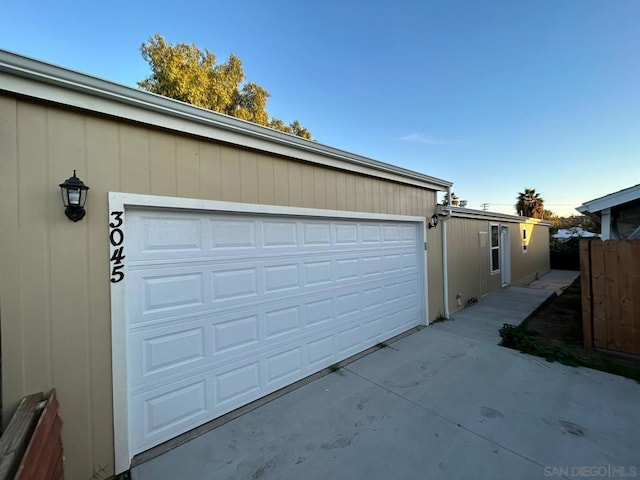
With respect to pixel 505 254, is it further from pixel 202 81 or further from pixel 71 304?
pixel 202 81

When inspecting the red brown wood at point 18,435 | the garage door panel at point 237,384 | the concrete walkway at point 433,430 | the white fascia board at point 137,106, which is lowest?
the concrete walkway at point 433,430

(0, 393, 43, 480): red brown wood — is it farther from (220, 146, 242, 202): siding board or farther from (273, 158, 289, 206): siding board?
(273, 158, 289, 206): siding board

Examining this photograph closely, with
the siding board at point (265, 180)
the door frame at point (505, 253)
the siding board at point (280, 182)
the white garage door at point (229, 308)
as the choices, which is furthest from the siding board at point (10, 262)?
the door frame at point (505, 253)

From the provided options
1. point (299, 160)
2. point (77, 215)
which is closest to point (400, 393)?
point (299, 160)

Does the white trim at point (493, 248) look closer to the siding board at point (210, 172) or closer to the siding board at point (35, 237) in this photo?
the siding board at point (210, 172)

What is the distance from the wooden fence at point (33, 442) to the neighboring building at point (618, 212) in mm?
7143

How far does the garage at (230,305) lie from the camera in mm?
2348

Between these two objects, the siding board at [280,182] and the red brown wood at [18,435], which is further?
the siding board at [280,182]

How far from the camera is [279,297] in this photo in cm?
328

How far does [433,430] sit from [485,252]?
7395 millimetres

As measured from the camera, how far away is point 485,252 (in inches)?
330

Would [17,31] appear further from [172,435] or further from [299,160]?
[172,435]

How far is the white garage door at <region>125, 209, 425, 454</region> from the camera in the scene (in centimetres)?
236

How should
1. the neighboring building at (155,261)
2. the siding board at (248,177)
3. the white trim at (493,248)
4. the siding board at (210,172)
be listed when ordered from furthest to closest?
the white trim at (493,248)
the siding board at (248,177)
the siding board at (210,172)
the neighboring building at (155,261)
